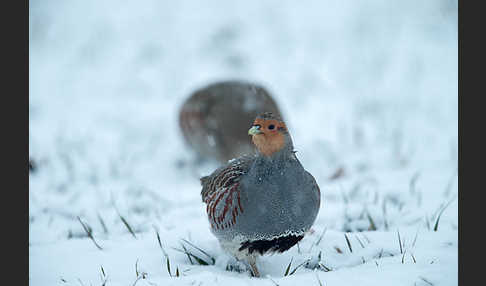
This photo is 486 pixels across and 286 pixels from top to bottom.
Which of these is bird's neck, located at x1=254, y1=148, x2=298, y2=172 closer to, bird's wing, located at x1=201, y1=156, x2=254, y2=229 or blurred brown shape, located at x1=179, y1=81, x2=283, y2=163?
bird's wing, located at x1=201, y1=156, x2=254, y2=229

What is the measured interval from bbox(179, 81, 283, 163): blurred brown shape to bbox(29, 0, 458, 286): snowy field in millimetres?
291

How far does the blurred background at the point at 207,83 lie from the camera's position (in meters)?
3.44

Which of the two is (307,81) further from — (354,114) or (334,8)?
(334,8)

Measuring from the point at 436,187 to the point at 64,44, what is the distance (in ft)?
21.4

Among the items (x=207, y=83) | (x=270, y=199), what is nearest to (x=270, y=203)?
(x=270, y=199)

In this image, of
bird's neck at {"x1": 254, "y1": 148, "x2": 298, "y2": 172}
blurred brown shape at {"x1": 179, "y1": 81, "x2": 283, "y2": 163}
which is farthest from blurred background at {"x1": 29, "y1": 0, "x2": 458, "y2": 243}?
bird's neck at {"x1": 254, "y1": 148, "x2": 298, "y2": 172}

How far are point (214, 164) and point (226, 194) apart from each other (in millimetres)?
2585

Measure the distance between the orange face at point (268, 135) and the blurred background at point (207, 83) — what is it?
0.91 m

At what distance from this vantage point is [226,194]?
1.94m

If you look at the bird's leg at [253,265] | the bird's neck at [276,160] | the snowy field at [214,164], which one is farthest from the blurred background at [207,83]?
the bird's neck at [276,160]

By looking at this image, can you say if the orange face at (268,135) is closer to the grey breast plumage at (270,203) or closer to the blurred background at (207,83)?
the grey breast plumage at (270,203)

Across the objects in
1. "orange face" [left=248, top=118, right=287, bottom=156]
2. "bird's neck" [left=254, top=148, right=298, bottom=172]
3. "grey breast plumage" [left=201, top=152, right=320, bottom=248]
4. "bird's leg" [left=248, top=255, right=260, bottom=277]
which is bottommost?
"bird's leg" [left=248, top=255, right=260, bottom=277]

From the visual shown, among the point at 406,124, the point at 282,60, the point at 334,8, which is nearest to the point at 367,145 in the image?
the point at 406,124

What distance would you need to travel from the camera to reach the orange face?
1.81 m
